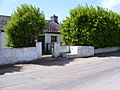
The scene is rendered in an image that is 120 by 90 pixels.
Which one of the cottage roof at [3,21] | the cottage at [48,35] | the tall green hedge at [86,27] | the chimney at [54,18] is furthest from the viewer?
the chimney at [54,18]

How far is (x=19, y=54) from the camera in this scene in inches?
753

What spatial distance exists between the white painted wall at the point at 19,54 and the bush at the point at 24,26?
95cm

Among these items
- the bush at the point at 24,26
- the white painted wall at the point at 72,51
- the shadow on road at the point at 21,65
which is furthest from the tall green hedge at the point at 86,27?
the shadow on road at the point at 21,65

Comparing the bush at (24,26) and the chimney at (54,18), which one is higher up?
the chimney at (54,18)

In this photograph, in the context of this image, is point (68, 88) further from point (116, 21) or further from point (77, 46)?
point (116, 21)

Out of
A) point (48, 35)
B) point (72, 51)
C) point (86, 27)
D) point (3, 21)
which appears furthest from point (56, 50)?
point (3, 21)

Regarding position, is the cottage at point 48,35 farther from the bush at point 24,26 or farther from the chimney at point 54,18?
the bush at point 24,26

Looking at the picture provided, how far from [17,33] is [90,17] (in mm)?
9732

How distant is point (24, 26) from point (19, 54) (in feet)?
8.16

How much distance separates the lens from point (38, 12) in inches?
835

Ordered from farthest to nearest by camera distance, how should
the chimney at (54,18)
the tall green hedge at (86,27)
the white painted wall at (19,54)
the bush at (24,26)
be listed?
the chimney at (54,18)
the tall green hedge at (86,27)
the bush at (24,26)
the white painted wall at (19,54)

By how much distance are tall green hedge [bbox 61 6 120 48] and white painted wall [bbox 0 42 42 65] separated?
6542 mm

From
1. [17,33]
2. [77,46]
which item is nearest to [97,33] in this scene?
[77,46]

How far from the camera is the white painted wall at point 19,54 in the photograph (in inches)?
704
